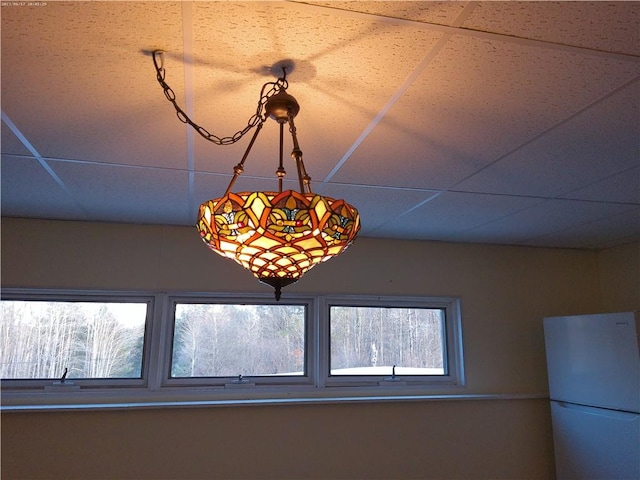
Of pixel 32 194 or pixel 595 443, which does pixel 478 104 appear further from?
pixel 595 443

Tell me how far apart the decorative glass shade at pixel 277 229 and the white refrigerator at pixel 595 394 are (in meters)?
2.36

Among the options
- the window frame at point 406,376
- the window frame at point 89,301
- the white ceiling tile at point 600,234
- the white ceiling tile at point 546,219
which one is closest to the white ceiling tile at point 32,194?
the window frame at point 89,301

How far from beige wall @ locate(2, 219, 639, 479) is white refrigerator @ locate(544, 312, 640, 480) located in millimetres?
226

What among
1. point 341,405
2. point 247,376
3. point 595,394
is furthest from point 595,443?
point 247,376

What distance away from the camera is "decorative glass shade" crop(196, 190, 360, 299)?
784mm

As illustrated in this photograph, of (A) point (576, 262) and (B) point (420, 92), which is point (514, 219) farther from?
(B) point (420, 92)

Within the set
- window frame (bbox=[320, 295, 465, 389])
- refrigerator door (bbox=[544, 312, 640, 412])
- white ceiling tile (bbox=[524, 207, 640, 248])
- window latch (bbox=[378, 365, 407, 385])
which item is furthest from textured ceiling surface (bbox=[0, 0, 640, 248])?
window latch (bbox=[378, 365, 407, 385])

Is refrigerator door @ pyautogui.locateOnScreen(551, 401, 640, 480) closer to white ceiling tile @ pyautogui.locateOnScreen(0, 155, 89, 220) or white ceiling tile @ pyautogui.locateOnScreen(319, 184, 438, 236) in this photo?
white ceiling tile @ pyautogui.locateOnScreen(319, 184, 438, 236)

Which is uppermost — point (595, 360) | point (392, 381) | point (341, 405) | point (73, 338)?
point (73, 338)

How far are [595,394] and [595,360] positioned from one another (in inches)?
7.8

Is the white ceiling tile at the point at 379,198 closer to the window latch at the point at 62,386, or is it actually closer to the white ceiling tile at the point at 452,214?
the white ceiling tile at the point at 452,214

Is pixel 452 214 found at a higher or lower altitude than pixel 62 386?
higher

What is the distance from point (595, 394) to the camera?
8.45ft

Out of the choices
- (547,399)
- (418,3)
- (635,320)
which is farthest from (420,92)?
(547,399)
